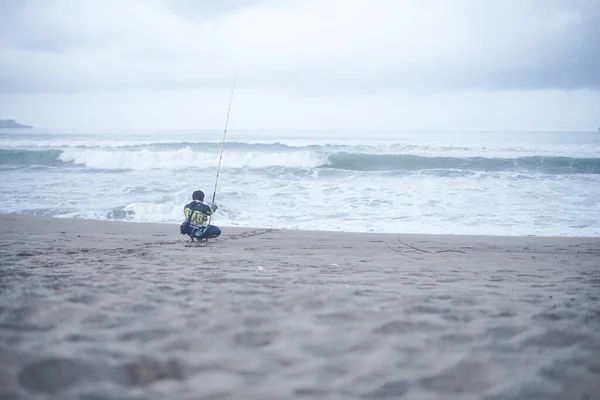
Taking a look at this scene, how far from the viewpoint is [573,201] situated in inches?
477

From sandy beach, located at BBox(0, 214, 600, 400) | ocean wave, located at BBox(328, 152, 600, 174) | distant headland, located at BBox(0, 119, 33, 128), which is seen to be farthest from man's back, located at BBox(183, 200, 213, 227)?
distant headland, located at BBox(0, 119, 33, 128)

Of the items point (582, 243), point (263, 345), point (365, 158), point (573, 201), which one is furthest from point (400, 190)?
point (263, 345)

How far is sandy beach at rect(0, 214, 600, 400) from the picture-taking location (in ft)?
6.23

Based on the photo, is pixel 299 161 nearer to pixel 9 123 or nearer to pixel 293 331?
pixel 293 331

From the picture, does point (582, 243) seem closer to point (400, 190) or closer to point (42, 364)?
point (400, 190)

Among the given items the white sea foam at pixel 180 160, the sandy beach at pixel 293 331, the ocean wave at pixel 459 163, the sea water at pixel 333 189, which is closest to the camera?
the sandy beach at pixel 293 331

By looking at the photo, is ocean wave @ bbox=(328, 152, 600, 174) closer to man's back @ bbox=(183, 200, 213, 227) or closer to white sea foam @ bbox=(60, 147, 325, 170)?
white sea foam @ bbox=(60, 147, 325, 170)

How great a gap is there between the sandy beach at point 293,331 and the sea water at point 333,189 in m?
4.41

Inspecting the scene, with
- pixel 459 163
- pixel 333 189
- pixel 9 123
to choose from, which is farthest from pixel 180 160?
pixel 9 123

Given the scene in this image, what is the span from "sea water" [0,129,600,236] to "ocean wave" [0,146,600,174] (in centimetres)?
6

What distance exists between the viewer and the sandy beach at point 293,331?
1898mm

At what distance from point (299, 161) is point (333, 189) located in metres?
8.42

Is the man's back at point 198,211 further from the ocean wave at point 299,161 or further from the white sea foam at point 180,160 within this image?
the white sea foam at point 180,160

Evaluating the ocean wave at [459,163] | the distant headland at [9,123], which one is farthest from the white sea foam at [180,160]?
the distant headland at [9,123]
